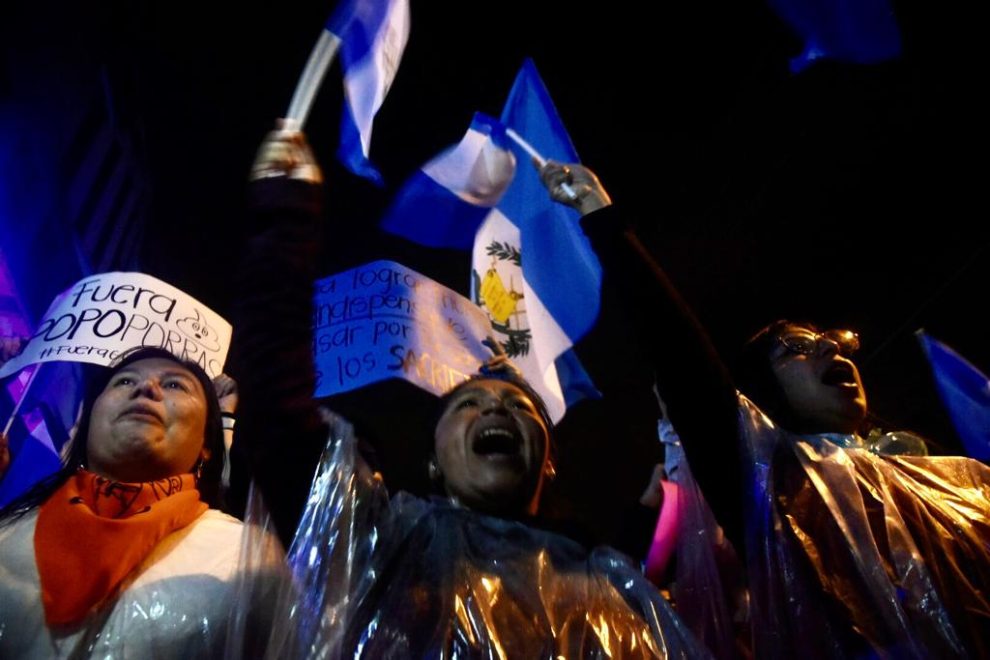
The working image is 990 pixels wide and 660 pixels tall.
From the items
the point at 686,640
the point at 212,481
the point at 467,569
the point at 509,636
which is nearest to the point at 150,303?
the point at 212,481

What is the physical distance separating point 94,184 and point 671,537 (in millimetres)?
5179

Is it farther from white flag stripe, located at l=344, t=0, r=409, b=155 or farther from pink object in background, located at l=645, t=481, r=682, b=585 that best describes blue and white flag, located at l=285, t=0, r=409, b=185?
pink object in background, located at l=645, t=481, r=682, b=585

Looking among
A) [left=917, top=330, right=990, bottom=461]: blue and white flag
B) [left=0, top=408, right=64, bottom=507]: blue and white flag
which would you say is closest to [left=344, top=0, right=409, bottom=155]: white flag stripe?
[left=0, top=408, right=64, bottom=507]: blue and white flag

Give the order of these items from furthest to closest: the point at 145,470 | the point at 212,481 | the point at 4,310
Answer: the point at 4,310 → the point at 212,481 → the point at 145,470

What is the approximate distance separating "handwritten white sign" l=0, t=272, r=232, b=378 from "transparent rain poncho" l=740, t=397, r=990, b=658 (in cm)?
210

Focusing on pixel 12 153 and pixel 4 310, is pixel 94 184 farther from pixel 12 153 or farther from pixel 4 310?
pixel 4 310

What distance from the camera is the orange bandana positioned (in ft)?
5.42

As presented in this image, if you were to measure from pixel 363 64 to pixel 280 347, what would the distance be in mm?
1312

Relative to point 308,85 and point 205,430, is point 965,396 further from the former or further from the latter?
point 205,430

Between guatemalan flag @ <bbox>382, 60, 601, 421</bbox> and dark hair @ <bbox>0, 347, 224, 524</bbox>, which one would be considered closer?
dark hair @ <bbox>0, 347, 224, 524</bbox>

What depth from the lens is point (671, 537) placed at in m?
3.49

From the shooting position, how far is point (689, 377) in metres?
2.11

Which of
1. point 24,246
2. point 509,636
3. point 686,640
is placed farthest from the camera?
point 24,246

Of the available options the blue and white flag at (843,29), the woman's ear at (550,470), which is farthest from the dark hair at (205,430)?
the blue and white flag at (843,29)
